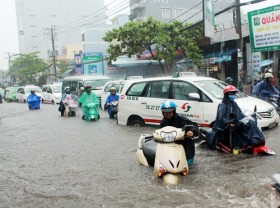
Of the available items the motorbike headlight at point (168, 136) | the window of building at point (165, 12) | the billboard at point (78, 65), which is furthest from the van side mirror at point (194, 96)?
the window of building at point (165, 12)

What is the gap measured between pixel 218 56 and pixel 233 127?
57.1 feet

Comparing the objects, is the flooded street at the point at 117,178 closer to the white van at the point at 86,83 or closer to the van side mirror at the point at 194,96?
the van side mirror at the point at 194,96

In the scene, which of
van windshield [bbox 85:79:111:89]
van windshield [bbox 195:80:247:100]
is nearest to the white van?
van windshield [bbox 85:79:111:89]

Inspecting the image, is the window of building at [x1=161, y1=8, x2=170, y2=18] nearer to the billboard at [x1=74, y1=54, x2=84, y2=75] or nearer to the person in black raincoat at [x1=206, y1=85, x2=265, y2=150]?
A: the billboard at [x1=74, y1=54, x2=84, y2=75]

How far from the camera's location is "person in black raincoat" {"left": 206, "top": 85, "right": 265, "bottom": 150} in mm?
6945

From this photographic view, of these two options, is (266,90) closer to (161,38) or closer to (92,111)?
(92,111)

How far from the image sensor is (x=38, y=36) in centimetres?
10250

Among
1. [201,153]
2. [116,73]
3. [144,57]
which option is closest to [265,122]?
[201,153]

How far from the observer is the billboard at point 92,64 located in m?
46.0

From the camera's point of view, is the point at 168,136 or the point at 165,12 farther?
the point at 165,12

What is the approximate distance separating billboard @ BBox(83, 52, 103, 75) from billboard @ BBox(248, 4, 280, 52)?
2986cm

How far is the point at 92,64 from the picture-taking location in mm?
46656

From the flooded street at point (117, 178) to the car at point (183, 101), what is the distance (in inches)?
28.6

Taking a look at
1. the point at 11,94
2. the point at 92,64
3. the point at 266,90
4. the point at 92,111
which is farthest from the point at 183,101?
the point at 92,64
